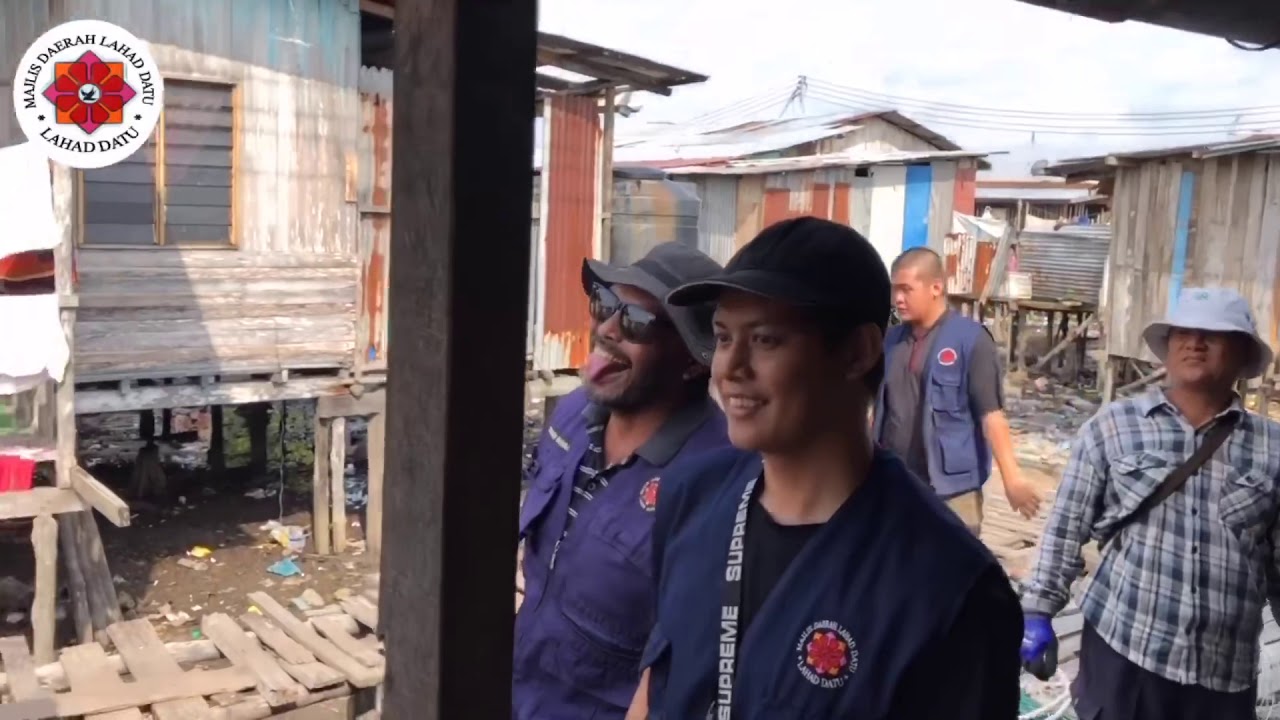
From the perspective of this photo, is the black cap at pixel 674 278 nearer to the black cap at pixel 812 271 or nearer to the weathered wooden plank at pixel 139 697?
the black cap at pixel 812 271

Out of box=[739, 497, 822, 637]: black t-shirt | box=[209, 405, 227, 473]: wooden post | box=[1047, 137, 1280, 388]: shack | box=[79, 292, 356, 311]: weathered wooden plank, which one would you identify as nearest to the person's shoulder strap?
box=[739, 497, 822, 637]: black t-shirt

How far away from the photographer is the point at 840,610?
5.56ft

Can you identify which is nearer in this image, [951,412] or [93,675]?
[951,412]

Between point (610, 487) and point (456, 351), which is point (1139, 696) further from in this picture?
point (456, 351)

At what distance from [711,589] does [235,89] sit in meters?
9.00

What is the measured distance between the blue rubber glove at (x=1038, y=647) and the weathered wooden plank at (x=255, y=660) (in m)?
4.06

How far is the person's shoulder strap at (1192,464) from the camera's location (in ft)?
10.5

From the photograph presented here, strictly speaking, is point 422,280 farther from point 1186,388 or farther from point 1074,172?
point 1074,172

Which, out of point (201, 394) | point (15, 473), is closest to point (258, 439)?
point (201, 394)

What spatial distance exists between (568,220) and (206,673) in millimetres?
7198

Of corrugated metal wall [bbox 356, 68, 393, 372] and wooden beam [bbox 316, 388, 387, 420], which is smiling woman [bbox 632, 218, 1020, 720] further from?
wooden beam [bbox 316, 388, 387, 420]

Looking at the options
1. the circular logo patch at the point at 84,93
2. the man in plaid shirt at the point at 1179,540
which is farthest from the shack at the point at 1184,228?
the circular logo patch at the point at 84,93

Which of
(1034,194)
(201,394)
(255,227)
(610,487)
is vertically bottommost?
(201,394)

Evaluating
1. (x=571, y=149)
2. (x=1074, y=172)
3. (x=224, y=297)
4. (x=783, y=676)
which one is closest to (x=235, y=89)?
(x=224, y=297)
